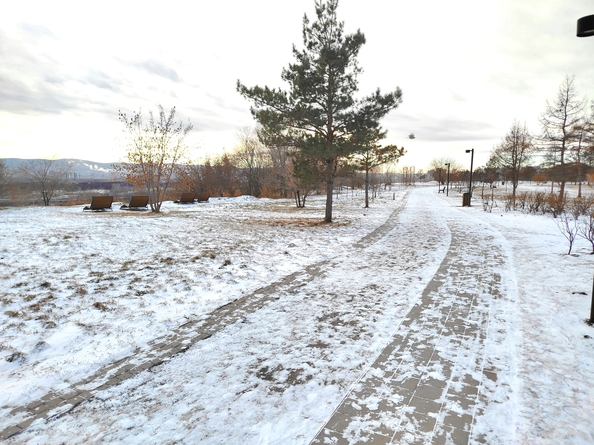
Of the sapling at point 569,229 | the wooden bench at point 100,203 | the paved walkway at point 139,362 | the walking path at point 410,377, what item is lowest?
the paved walkway at point 139,362

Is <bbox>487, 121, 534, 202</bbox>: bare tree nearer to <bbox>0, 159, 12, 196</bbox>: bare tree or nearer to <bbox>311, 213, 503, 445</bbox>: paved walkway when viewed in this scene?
<bbox>311, 213, 503, 445</bbox>: paved walkway

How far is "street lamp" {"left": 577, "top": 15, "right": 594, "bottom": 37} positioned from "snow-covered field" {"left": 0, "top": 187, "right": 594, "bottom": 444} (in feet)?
11.3

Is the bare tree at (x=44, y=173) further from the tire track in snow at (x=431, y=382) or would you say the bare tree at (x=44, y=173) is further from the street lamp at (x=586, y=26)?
the street lamp at (x=586, y=26)

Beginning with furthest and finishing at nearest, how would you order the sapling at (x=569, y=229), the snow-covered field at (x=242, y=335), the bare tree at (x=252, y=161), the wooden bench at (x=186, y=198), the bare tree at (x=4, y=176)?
the bare tree at (x=252, y=161)
the bare tree at (x=4, y=176)
the wooden bench at (x=186, y=198)
the sapling at (x=569, y=229)
the snow-covered field at (x=242, y=335)

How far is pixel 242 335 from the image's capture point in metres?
→ 3.81

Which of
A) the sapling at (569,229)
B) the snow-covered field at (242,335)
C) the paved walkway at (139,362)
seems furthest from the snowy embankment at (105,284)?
the sapling at (569,229)

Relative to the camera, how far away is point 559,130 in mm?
24891

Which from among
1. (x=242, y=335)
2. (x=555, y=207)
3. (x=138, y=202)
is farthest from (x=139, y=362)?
(x=555, y=207)

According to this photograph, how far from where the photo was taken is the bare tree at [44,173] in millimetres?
29562

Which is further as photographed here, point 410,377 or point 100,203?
point 100,203

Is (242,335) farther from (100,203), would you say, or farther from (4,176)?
(4,176)

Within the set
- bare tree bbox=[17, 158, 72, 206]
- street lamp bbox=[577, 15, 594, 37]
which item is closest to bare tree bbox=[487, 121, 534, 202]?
street lamp bbox=[577, 15, 594, 37]

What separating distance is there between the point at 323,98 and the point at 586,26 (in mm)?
10290

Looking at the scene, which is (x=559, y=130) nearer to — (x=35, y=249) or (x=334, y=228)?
(x=334, y=228)
